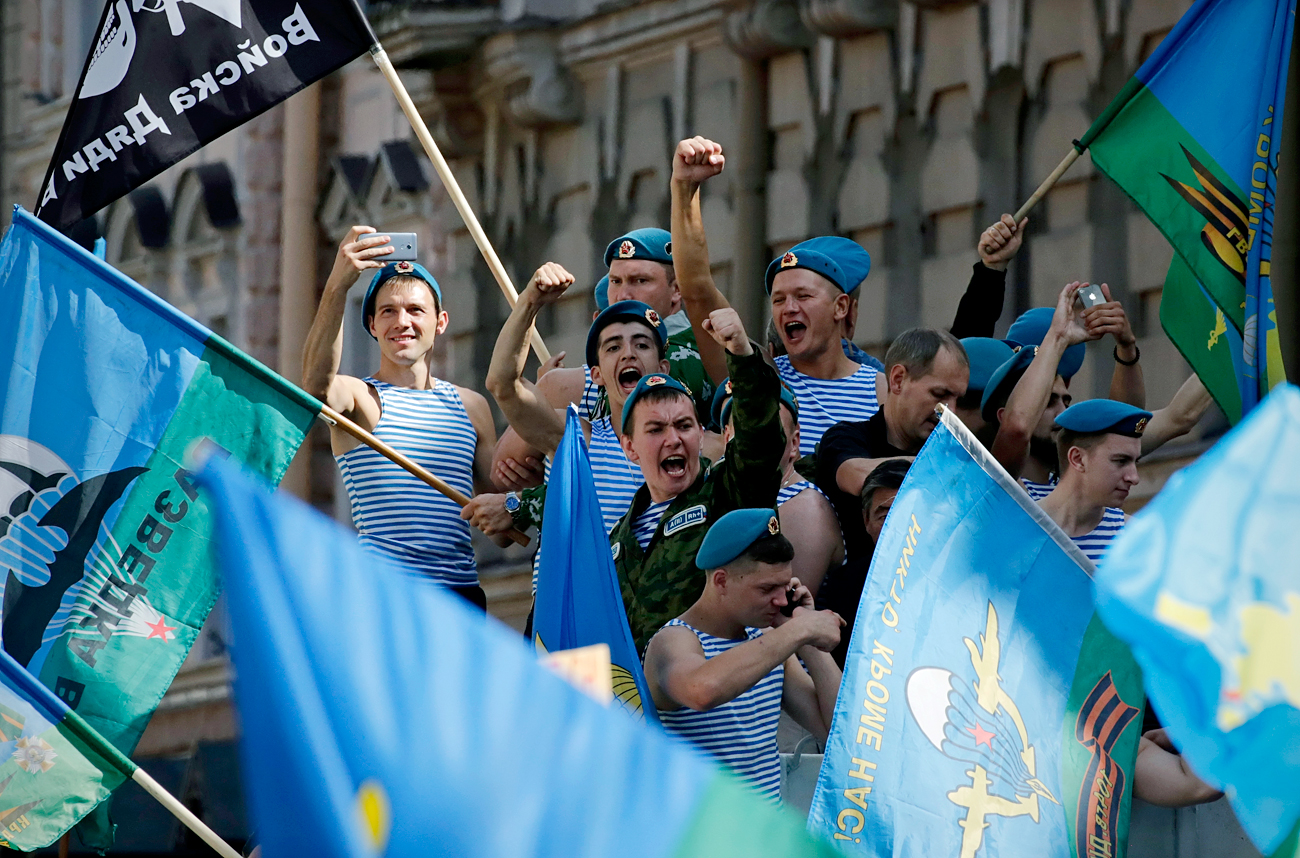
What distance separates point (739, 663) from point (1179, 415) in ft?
6.59

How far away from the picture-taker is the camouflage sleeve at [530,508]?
6.26m

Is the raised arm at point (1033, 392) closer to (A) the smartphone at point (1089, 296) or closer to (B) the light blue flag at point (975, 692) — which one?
(A) the smartphone at point (1089, 296)

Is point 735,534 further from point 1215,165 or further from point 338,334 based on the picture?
point 1215,165

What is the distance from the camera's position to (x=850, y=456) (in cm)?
604

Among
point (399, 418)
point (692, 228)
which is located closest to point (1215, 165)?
point (692, 228)

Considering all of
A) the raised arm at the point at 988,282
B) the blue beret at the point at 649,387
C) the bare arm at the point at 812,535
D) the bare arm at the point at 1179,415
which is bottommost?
the bare arm at the point at 812,535

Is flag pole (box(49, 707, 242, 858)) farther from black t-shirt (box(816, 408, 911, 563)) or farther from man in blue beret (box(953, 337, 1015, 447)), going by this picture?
man in blue beret (box(953, 337, 1015, 447))

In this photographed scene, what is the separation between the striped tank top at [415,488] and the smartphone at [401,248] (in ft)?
1.21

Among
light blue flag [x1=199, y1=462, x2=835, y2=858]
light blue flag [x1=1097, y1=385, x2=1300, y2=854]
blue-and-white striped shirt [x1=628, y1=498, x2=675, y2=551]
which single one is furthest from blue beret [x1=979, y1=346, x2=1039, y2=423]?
light blue flag [x1=199, y1=462, x2=835, y2=858]

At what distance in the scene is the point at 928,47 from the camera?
11.3 m

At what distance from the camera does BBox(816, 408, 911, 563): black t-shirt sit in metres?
5.99

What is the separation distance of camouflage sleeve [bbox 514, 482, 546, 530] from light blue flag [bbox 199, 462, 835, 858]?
127 inches

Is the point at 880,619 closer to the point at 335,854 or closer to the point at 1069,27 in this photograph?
the point at 335,854

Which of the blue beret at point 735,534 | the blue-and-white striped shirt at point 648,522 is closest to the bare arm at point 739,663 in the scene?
the blue beret at point 735,534
